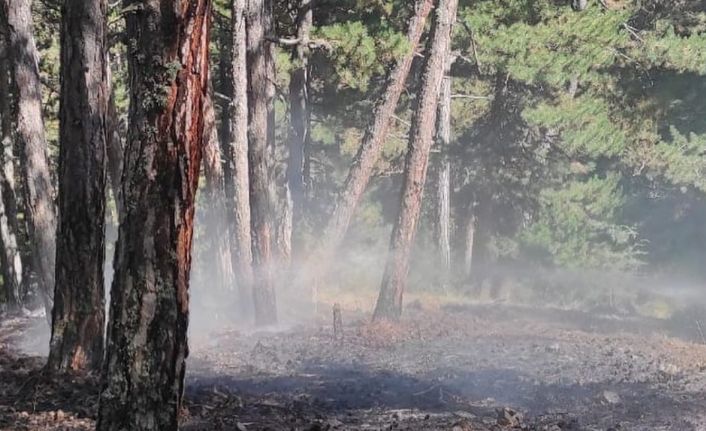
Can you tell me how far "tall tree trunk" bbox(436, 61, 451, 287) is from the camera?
27.8 m

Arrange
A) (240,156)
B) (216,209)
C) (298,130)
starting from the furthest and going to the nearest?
(298,130), (216,209), (240,156)

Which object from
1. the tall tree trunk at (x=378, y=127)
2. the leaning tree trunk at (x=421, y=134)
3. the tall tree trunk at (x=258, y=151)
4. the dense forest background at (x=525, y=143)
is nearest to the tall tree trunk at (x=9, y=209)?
the dense forest background at (x=525, y=143)

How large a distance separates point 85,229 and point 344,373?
5272 mm

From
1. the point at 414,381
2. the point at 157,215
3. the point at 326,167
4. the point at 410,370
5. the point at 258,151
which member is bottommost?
the point at 410,370

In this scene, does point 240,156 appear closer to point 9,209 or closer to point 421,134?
point 421,134

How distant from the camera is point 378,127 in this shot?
18359mm

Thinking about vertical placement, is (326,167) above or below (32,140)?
below

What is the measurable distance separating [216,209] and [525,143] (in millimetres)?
13265

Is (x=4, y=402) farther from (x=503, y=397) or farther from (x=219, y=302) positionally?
(x=219, y=302)

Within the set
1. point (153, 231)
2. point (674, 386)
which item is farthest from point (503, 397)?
point (153, 231)

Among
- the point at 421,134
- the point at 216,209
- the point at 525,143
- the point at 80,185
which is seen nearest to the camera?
the point at 80,185

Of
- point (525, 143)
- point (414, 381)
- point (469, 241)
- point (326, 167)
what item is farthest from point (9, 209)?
point (525, 143)

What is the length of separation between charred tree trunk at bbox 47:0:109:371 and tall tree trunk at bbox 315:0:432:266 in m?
9.96

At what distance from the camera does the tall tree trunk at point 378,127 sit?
17781 mm
